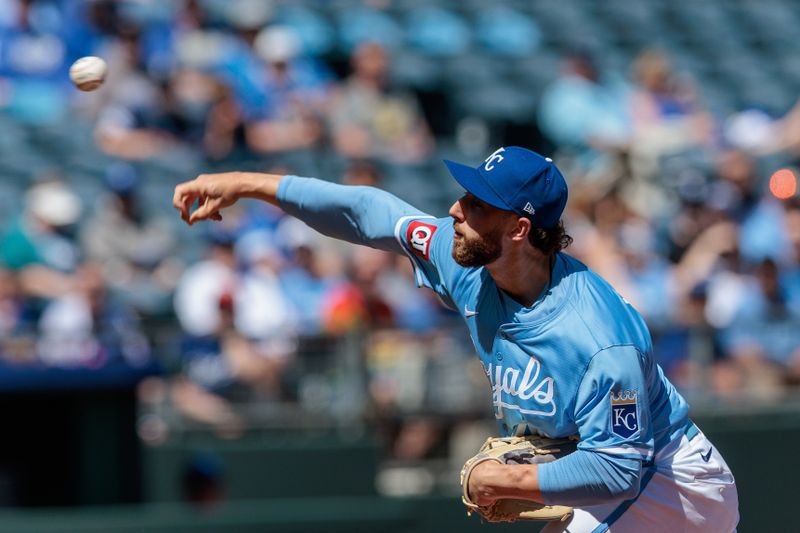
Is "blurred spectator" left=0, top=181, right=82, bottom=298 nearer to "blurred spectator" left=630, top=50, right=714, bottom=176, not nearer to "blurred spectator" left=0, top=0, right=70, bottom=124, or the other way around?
"blurred spectator" left=0, top=0, right=70, bottom=124

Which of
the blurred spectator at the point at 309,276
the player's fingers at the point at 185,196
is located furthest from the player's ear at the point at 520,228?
the blurred spectator at the point at 309,276

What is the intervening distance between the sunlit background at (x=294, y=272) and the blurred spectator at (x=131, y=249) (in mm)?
21

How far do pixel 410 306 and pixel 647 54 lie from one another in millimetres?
5098

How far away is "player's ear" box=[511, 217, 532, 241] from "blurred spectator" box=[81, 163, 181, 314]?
5.19 meters

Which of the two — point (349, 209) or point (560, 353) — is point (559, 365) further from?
point (349, 209)

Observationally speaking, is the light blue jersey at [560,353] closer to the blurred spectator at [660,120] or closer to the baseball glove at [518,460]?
the baseball glove at [518,460]

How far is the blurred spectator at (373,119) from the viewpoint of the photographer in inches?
432

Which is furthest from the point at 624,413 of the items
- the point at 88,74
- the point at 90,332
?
the point at 90,332

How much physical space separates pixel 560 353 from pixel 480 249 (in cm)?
40

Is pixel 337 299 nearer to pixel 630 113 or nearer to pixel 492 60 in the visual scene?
pixel 630 113

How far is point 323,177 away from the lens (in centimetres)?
1059

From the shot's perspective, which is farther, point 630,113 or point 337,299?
point 630,113

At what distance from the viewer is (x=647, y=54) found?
13.2 meters

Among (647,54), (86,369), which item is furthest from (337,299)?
(647,54)
